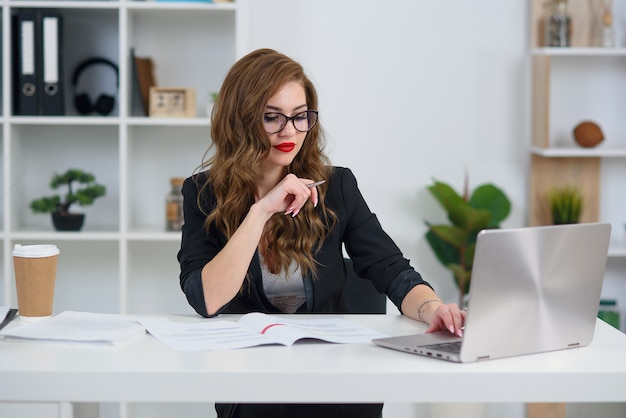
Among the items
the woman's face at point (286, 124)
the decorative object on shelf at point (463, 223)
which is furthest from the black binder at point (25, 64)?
the decorative object on shelf at point (463, 223)

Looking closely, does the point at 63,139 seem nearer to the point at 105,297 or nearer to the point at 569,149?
the point at 105,297

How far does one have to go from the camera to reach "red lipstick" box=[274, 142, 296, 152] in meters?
2.08

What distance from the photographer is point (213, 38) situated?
347cm

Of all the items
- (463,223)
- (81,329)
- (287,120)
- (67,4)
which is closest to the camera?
(81,329)

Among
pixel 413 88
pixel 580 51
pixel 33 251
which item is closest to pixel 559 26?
pixel 580 51

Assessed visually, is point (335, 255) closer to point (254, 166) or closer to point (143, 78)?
point (254, 166)

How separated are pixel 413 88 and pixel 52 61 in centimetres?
141

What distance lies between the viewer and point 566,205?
3449 millimetres

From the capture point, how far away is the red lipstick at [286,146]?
2082 millimetres

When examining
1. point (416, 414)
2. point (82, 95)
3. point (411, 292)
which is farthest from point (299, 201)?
point (416, 414)

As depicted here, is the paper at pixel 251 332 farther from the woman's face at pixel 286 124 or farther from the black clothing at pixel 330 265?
the woman's face at pixel 286 124

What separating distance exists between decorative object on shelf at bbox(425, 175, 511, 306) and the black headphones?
4.22ft

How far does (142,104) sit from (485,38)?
140 centimetres

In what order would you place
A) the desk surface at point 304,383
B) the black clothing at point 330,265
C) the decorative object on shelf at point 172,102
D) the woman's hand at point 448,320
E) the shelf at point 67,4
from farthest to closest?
the decorative object on shelf at point 172,102
the shelf at point 67,4
the black clothing at point 330,265
the woman's hand at point 448,320
the desk surface at point 304,383
